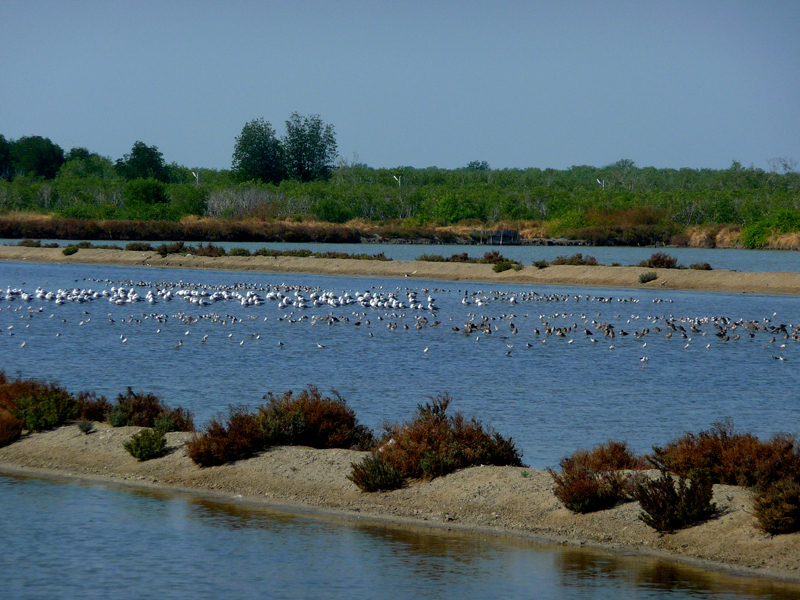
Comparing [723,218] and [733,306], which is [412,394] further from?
[723,218]

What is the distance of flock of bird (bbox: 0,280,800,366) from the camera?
3034 centimetres

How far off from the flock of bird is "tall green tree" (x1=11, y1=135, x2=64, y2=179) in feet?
447

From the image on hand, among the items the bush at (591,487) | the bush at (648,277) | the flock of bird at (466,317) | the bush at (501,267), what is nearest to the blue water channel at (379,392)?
the flock of bird at (466,317)

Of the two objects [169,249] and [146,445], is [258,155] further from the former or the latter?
[146,445]

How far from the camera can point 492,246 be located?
313ft

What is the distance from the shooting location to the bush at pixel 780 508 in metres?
9.80

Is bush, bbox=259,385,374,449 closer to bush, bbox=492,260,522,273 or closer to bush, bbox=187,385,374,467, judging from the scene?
bush, bbox=187,385,374,467

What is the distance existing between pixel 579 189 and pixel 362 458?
144 meters

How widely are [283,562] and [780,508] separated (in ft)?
16.4

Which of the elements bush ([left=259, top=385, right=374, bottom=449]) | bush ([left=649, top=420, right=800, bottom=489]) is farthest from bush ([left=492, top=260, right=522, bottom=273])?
bush ([left=649, top=420, right=800, bottom=489])

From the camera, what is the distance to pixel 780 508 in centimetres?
982

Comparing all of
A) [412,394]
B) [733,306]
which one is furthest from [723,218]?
[412,394]

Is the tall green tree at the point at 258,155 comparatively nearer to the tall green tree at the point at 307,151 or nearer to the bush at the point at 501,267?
the tall green tree at the point at 307,151

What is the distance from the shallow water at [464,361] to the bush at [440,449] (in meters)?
1.09
